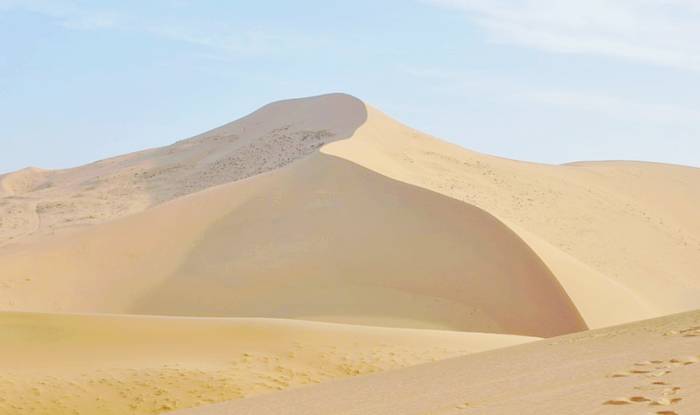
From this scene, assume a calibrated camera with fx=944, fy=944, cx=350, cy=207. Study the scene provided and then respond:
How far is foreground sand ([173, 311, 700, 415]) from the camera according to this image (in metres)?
5.04

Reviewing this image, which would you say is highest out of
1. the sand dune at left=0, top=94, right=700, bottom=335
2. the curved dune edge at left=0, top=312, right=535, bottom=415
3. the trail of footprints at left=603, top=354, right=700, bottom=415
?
the sand dune at left=0, top=94, right=700, bottom=335

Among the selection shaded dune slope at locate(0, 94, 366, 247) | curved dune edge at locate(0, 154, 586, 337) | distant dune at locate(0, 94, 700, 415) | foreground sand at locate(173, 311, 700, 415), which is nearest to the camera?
foreground sand at locate(173, 311, 700, 415)

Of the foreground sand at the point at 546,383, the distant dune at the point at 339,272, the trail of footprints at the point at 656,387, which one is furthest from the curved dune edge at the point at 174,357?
the trail of footprints at the point at 656,387

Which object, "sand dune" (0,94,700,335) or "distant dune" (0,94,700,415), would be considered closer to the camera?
"distant dune" (0,94,700,415)

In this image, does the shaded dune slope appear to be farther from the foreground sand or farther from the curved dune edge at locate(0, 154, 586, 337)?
the foreground sand

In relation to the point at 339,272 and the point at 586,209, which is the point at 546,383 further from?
the point at 586,209

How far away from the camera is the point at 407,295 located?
1850cm

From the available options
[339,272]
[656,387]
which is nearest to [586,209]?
[339,272]

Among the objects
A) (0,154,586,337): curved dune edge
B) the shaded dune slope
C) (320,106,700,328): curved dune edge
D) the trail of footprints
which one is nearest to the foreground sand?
the trail of footprints

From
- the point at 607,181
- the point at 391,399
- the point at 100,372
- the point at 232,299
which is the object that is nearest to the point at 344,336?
the point at 100,372

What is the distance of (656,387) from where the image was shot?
5125 millimetres

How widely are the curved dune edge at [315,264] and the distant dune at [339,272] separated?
0.05 meters

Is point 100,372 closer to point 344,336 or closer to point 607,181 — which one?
point 344,336

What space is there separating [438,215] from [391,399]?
14.3 m
